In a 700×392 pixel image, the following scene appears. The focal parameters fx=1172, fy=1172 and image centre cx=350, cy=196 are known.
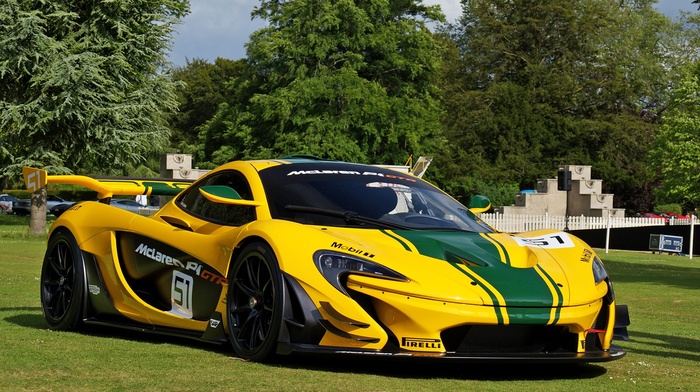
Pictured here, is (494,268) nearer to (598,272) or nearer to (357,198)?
(598,272)

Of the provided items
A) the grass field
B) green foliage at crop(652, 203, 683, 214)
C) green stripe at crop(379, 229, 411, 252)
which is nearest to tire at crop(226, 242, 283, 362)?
the grass field

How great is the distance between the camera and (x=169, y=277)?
8609 millimetres

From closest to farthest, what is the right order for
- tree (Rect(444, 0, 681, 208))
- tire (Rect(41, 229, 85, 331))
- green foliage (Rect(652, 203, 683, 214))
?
1. tire (Rect(41, 229, 85, 331))
2. tree (Rect(444, 0, 681, 208))
3. green foliage (Rect(652, 203, 683, 214))

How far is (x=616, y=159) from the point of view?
79250 mm

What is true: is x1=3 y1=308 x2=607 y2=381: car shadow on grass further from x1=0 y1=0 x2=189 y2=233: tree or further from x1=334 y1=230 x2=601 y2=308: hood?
x1=0 y1=0 x2=189 y2=233: tree

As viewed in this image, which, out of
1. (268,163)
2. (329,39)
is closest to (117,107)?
(329,39)

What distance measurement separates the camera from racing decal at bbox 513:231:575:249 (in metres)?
8.05

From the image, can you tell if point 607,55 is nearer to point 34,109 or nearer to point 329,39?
point 329,39

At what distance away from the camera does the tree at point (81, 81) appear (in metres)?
41.8

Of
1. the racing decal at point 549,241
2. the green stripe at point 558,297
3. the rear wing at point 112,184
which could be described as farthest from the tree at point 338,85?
the green stripe at point 558,297

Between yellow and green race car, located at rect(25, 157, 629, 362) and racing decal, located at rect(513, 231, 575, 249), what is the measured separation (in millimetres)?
14

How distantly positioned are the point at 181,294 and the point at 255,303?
47.3 inches

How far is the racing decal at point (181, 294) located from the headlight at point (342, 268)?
1.51 meters

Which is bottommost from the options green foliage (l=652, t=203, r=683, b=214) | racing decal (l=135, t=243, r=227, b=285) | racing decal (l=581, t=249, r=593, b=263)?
green foliage (l=652, t=203, r=683, b=214)
